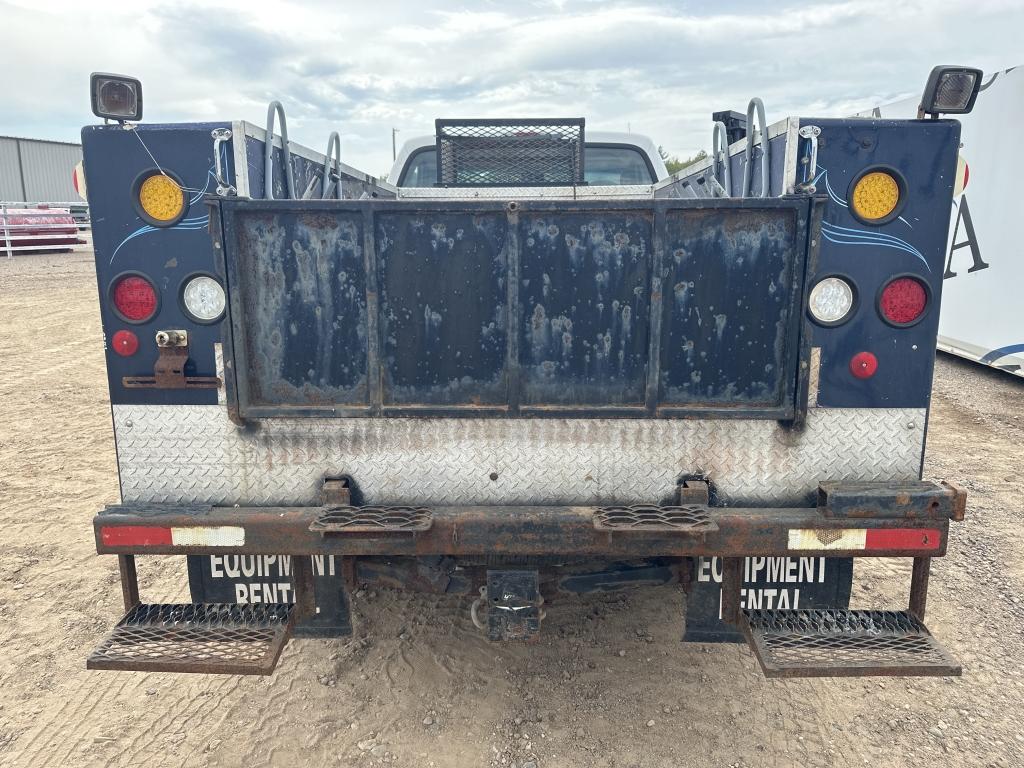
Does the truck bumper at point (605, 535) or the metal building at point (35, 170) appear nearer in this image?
the truck bumper at point (605, 535)

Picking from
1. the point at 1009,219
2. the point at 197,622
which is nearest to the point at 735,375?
the point at 197,622

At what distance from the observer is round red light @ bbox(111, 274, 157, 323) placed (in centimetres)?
274

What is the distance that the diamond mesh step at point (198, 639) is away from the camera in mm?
2615

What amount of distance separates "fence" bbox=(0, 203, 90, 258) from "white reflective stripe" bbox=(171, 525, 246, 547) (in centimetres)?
2495

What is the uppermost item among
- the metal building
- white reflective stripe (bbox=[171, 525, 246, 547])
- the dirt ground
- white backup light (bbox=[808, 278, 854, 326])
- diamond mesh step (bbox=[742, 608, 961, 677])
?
the metal building

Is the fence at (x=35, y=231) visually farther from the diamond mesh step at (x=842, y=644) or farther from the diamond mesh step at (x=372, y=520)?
the diamond mesh step at (x=842, y=644)

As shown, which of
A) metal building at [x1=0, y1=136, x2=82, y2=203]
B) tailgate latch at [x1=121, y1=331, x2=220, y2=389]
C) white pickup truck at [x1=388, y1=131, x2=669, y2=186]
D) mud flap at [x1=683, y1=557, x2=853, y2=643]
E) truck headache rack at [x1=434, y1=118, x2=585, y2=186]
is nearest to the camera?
tailgate latch at [x1=121, y1=331, x2=220, y2=389]

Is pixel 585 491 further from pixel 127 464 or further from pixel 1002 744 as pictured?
pixel 1002 744

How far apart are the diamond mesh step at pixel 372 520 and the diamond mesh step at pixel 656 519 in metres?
0.61

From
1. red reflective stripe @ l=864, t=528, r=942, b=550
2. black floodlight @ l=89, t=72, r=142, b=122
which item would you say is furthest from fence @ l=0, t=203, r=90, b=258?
red reflective stripe @ l=864, t=528, r=942, b=550

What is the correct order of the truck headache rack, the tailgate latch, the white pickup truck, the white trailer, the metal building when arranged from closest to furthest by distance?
the tailgate latch → the truck headache rack → the white pickup truck → the white trailer → the metal building

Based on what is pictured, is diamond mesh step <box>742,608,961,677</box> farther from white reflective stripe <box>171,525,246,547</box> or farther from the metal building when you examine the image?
the metal building

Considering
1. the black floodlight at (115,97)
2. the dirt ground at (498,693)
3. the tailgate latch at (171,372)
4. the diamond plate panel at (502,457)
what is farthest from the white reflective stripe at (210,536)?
the black floodlight at (115,97)

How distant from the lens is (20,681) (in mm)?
3389
